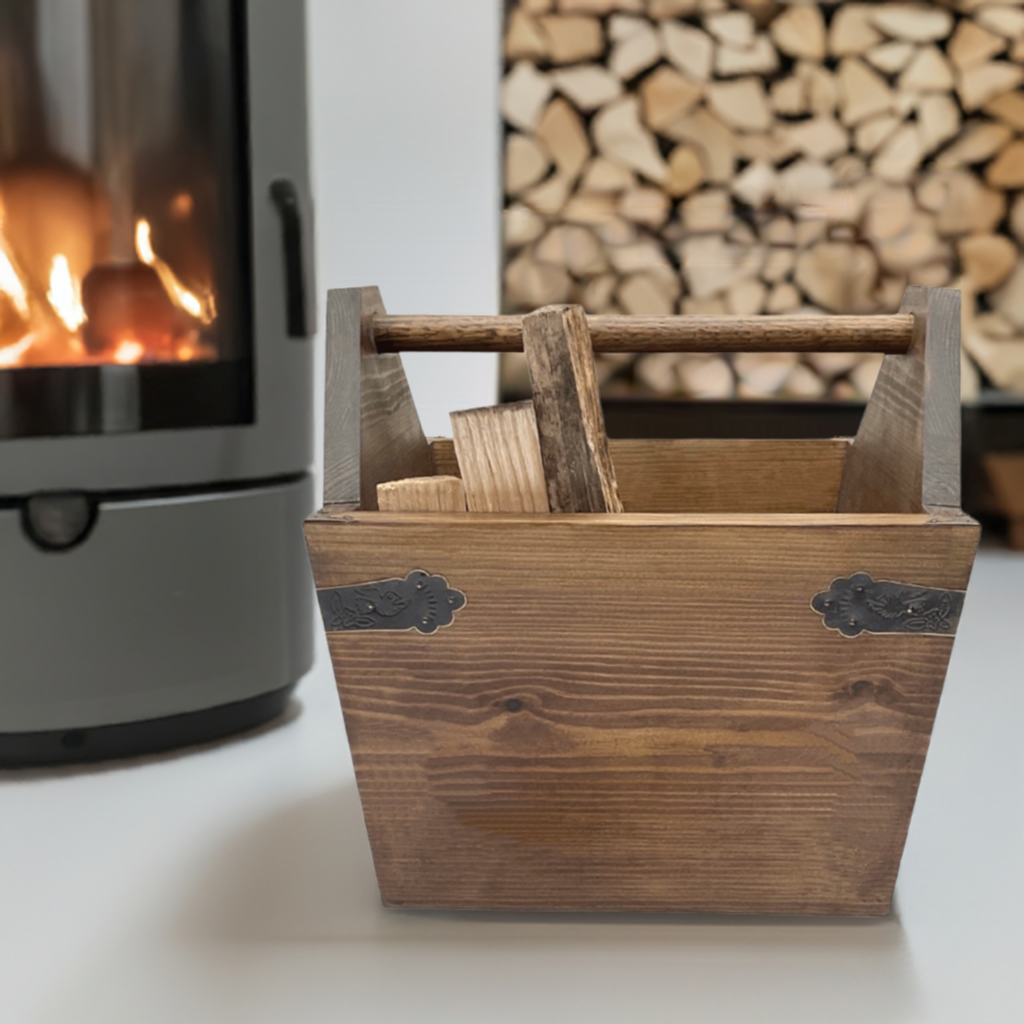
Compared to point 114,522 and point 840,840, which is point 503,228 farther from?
point 840,840

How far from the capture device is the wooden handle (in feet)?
2.87

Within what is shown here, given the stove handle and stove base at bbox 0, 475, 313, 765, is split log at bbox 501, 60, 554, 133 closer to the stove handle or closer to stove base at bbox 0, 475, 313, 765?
the stove handle

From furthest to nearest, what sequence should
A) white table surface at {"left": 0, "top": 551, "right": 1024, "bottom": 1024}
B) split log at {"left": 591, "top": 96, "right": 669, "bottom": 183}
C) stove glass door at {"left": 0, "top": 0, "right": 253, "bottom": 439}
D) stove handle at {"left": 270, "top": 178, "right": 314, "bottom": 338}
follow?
split log at {"left": 591, "top": 96, "right": 669, "bottom": 183} < stove handle at {"left": 270, "top": 178, "right": 314, "bottom": 338} < stove glass door at {"left": 0, "top": 0, "right": 253, "bottom": 439} < white table surface at {"left": 0, "top": 551, "right": 1024, "bottom": 1024}

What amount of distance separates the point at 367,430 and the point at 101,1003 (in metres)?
0.44

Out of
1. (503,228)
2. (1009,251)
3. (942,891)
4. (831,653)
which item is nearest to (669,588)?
(831,653)

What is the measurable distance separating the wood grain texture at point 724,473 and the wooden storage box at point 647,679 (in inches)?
8.6

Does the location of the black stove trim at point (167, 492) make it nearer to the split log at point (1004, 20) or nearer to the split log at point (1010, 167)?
the split log at point (1010, 167)

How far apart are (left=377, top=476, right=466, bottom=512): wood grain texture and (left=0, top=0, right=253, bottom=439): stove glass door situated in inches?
17.7

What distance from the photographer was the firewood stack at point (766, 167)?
9.66ft

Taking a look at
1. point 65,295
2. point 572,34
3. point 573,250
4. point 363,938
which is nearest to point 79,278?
point 65,295

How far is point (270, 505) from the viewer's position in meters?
1.25

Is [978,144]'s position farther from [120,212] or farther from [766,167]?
[120,212]

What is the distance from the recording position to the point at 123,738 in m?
1.17

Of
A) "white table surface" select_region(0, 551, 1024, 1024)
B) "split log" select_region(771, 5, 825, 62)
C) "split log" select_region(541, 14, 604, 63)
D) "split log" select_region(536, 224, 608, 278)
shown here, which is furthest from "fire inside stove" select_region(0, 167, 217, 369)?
"split log" select_region(771, 5, 825, 62)
